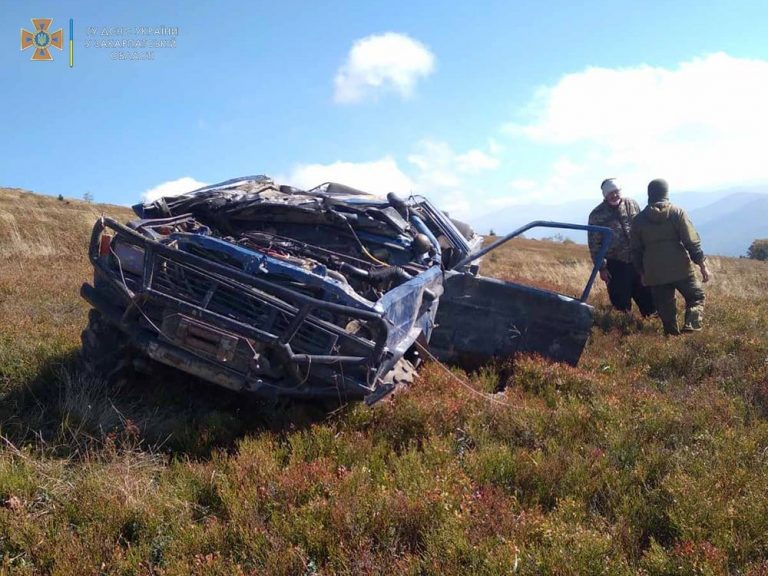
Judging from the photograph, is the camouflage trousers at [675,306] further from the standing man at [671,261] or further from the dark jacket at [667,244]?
the dark jacket at [667,244]

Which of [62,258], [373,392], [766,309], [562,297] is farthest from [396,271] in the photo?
[62,258]

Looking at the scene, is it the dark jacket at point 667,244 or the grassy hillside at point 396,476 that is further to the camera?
the dark jacket at point 667,244

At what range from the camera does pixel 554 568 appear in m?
2.74

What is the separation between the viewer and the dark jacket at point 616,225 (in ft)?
26.7

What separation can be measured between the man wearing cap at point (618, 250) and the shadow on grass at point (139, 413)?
5.21 meters

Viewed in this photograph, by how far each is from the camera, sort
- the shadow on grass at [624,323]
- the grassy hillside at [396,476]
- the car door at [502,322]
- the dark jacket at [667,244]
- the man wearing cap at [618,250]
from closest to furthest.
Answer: the grassy hillside at [396,476]
the car door at [502,322]
the dark jacket at [667,244]
the shadow on grass at [624,323]
the man wearing cap at [618,250]

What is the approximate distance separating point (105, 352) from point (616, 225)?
255 inches

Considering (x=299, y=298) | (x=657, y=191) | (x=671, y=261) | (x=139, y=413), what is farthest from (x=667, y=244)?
(x=139, y=413)

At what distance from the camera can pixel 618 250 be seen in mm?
8227

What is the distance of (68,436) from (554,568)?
10.1 feet

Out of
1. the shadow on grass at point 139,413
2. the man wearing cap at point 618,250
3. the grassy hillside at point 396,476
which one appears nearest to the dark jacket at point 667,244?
the man wearing cap at point 618,250

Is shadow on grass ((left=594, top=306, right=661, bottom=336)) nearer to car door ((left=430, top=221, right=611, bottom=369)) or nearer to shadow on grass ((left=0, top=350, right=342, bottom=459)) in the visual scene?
car door ((left=430, top=221, right=611, bottom=369))

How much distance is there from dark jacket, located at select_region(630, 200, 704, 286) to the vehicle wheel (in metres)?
6.01

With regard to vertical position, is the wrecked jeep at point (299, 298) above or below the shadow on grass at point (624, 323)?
above
